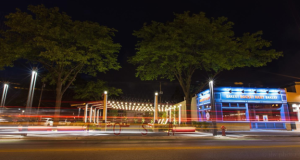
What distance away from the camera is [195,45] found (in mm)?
19469

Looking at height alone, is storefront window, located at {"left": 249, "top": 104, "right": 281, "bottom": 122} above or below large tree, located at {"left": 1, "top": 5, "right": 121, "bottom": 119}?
below

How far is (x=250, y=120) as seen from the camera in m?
25.0

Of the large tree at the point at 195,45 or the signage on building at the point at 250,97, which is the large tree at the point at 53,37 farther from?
the signage on building at the point at 250,97

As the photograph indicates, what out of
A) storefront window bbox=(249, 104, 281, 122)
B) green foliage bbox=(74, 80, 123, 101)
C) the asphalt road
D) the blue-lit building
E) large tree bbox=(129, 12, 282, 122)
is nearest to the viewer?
the asphalt road

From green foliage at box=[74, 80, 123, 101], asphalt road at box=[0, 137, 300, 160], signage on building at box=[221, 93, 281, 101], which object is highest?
green foliage at box=[74, 80, 123, 101]

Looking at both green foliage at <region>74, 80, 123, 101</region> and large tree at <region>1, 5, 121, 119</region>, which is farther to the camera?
green foliage at <region>74, 80, 123, 101</region>

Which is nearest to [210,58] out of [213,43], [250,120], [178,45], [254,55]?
[213,43]

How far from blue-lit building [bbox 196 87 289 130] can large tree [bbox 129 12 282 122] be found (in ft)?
15.6

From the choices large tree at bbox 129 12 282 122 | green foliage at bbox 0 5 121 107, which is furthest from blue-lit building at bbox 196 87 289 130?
green foliage at bbox 0 5 121 107

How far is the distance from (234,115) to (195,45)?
11311 millimetres

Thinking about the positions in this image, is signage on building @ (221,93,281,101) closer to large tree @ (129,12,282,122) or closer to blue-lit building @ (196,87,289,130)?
blue-lit building @ (196,87,289,130)

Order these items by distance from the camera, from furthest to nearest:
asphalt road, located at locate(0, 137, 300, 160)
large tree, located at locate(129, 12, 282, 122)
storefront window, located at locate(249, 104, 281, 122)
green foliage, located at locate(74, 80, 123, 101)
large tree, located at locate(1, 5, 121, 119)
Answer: green foliage, located at locate(74, 80, 123, 101), storefront window, located at locate(249, 104, 281, 122), large tree, located at locate(129, 12, 282, 122), large tree, located at locate(1, 5, 121, 119), asphalt road, located at locate(0, 137, 300, 160)

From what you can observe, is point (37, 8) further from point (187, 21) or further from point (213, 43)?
point (213, 43)

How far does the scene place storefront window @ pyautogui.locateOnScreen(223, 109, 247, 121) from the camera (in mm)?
23897
